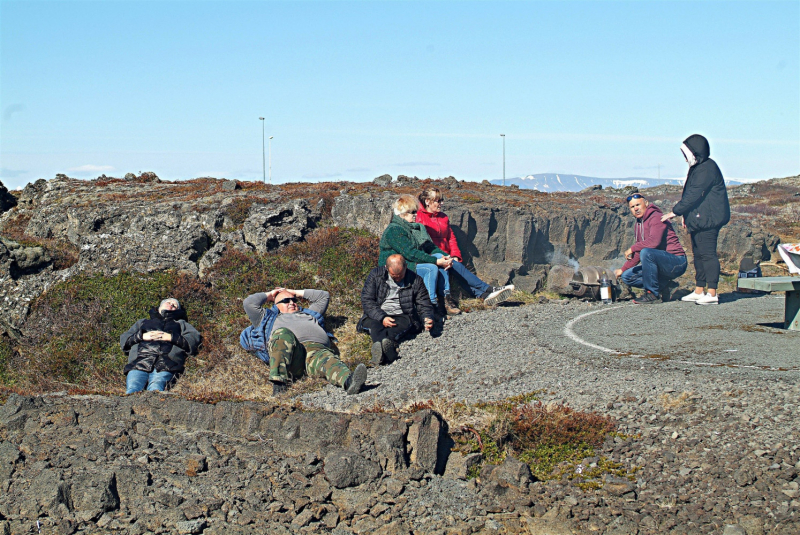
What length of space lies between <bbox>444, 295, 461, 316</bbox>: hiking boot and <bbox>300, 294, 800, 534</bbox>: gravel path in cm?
34

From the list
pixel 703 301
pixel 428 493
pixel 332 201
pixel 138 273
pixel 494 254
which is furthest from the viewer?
pixel 332 201

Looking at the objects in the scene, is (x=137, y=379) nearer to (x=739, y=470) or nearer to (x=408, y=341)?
(x=408, y=341)

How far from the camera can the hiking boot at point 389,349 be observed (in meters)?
8.48

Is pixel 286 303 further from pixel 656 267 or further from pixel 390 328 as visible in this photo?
pixel 656 267

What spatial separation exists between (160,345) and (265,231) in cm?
513

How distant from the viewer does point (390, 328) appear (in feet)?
29.8

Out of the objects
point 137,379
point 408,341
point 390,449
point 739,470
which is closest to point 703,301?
point 408,341

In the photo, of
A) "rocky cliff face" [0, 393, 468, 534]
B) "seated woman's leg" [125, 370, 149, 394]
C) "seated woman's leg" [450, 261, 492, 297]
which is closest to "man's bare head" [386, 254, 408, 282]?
"seated woman's leg" [450, 261, 492, 297]

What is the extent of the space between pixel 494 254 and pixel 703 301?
4.06 metres

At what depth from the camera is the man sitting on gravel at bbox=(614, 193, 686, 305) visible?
11484mm

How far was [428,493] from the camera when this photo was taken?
534 cm

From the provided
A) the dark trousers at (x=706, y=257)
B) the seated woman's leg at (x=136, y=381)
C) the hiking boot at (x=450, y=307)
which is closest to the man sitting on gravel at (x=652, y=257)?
the dark trousers at (x=706, y=257)

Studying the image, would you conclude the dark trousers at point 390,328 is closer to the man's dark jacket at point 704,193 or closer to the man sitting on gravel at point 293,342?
the man sitting on gravel at point 293,342

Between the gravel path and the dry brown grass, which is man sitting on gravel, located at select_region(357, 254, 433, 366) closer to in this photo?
the gravel path
